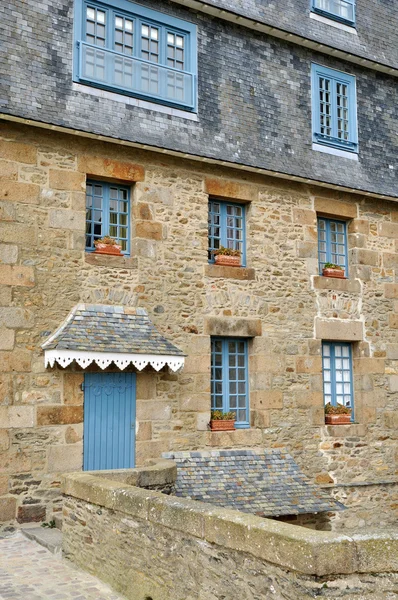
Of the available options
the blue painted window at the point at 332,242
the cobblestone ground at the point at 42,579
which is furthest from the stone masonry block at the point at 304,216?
the cobblestone ground at the point at 42,579

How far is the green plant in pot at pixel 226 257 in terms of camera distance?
1109 centimetres

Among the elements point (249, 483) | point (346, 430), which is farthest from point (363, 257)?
point (249, 483)

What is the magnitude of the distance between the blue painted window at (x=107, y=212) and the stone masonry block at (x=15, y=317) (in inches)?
57.0

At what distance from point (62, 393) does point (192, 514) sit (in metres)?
4.24

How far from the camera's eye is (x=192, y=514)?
561 centimetres

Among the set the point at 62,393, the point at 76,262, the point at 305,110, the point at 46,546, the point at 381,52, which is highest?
the point at 381,52

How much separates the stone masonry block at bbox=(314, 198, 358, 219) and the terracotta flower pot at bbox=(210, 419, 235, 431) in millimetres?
4041

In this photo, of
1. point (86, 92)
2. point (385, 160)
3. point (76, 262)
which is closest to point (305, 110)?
point (385, 160)

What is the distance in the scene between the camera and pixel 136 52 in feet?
34.8

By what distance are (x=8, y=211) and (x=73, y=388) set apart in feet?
8.21

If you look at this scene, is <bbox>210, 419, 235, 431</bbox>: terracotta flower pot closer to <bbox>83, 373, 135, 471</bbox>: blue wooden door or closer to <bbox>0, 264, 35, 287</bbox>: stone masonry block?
<bbox>83, 373, 135, 471</bbox>: blue wooden door

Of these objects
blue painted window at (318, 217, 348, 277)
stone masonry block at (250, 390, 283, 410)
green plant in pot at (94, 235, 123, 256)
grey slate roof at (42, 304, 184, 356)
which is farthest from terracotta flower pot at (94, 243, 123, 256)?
blue painted window at (318, 217, 348, 277)

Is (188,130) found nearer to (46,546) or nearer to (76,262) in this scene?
(76,262)

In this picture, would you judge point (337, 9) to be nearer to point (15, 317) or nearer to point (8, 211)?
point (8, 211)
